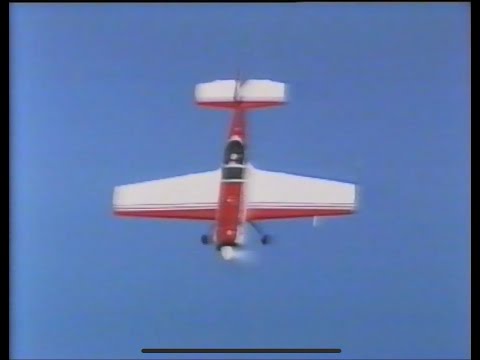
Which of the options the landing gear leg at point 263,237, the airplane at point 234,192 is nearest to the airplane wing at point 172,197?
the airplane at point 234,192

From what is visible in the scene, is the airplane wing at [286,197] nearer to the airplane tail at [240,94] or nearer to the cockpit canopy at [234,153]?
the cockpit canopy at [234,153]

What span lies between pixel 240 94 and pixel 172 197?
10.7 inches

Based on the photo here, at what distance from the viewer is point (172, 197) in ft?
6.08

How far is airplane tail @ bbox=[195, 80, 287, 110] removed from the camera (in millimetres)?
1841

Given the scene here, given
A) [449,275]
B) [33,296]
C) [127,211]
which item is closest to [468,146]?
[449,275]

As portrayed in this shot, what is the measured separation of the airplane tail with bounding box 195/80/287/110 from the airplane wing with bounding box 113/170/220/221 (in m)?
0.15

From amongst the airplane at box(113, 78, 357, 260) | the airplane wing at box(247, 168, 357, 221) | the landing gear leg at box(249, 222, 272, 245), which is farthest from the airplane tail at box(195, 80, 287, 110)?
the landing gear leg at box(249, 222, 272, 245)

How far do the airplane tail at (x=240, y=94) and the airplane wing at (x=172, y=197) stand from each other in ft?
0.51

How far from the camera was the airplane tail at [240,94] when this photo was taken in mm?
1841

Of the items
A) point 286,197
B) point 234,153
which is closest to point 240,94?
point 234,153

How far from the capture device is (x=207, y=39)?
1.84 metres

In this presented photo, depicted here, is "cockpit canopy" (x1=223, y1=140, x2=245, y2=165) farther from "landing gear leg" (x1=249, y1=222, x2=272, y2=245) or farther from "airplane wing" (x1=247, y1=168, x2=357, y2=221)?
"landing gear leg" (x1=249, y1=222, x2=272, y2=245)

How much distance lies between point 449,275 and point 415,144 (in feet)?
0.97

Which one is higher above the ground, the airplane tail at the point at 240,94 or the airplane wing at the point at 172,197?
the airplane tail at the point at 240,94
